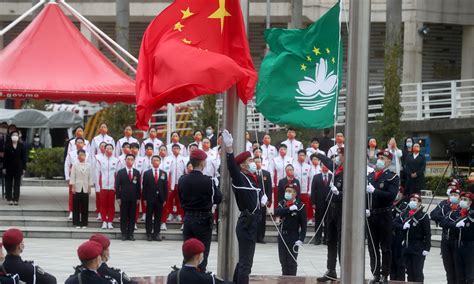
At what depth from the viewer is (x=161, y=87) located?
49.8 feet

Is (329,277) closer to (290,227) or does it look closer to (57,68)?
(290,227)

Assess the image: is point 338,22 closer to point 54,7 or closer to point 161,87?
point 161,87

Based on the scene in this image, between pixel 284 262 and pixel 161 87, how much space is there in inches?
202

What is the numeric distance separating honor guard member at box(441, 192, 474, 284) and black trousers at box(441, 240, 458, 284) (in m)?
0.11

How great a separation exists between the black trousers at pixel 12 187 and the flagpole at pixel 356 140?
1523 centimetres

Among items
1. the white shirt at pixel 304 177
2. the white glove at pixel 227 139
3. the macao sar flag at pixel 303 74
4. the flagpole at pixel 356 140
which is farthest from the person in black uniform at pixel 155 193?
the flagpole at pixel 356 140

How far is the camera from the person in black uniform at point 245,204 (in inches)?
602

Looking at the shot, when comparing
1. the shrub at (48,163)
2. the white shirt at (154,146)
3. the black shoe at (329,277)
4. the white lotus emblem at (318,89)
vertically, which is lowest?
the black shoe at (329,277)

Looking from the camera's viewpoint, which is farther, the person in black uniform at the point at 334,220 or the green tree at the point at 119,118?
the green tree at the point at 119,118

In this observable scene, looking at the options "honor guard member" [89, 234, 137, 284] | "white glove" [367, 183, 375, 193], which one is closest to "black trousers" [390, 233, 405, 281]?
"white glove" [367, 183, 375, 193]

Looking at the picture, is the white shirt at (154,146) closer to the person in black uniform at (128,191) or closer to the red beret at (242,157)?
the person in black uniform at (128,191)

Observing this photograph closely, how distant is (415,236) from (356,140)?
614cm

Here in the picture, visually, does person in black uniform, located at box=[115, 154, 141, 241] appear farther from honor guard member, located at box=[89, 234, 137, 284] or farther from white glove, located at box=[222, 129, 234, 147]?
honor guard member, located at box=[89, 234, 137, 284]

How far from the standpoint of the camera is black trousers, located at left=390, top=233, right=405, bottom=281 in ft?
61.8
